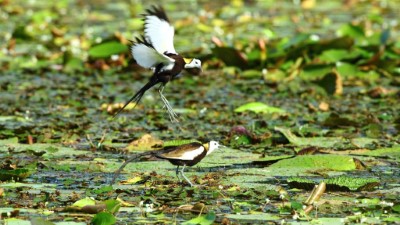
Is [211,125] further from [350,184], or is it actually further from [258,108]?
[350,184]

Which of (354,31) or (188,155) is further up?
(354,31)

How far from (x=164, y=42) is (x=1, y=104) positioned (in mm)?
2825

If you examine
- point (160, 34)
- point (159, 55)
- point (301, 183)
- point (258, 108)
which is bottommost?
point (301, 183)

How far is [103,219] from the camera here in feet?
13.8

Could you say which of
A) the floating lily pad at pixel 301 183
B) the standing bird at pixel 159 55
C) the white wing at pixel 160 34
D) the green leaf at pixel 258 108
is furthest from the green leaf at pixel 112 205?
the green leaf at pixel 258 108

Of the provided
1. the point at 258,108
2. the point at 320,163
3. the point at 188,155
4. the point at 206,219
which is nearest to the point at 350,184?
the point at 320,163

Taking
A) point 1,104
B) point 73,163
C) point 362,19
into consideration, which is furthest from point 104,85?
point 362,19

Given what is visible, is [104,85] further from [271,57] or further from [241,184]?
[241,184]

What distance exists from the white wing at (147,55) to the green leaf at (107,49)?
425cm

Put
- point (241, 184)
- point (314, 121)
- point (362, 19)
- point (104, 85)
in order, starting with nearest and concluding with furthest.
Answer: point (241, 184) < point (314, 121) < point (104, 85) < point (362, 19)

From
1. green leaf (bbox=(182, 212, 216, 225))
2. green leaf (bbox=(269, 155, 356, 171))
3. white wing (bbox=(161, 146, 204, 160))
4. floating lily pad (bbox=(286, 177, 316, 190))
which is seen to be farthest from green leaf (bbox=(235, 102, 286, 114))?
green leaf (bbox=(182, 212, 216, 225))

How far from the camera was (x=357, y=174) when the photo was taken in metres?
5.57

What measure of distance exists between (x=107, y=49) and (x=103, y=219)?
18.9 feet

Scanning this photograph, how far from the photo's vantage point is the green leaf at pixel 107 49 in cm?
979
